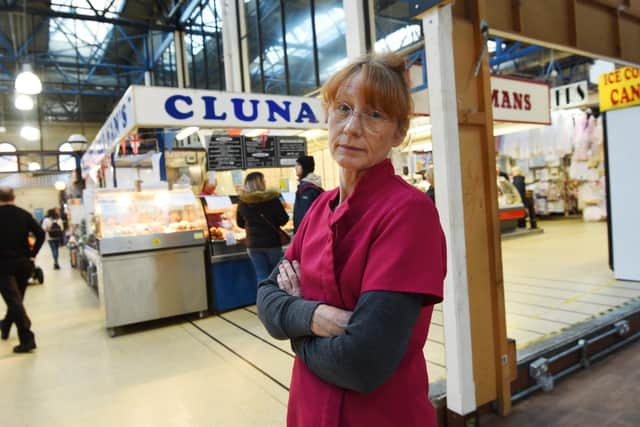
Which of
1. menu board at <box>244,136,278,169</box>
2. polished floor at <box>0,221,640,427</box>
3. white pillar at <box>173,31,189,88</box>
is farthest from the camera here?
white pillar at <box>173,31,189,88</box>

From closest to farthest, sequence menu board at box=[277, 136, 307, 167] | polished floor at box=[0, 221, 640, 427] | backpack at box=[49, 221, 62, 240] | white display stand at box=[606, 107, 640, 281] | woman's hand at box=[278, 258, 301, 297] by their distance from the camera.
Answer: woman's hand at box=[278, 258, 301, 297]
polished floor at box=[0, 221, 640, 427]
white display stand at box=[606, 107, 640, 281]
menu board at box=[277, 136, 307, 167]
backpack at box=[49, 221, 62, 240]

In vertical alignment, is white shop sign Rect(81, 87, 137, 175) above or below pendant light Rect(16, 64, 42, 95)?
below

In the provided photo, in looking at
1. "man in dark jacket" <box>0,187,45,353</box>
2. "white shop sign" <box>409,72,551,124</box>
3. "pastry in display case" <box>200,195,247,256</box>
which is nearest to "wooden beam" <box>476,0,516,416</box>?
"white shop sign" <box>409,72,551,124</box>

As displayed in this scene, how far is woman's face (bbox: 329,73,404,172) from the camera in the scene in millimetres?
1102

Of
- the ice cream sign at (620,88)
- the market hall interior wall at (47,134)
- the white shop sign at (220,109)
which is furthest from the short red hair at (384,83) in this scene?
the market hall interior wall at (47,134)

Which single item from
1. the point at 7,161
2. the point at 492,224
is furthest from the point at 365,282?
the point at 7,161

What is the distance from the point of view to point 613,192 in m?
5.53

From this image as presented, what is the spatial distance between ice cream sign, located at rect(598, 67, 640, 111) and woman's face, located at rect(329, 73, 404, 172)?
530 centimetres

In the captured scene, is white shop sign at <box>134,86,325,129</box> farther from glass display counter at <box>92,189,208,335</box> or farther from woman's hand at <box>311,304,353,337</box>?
woman's hand at <box>311,304,353,337</box>

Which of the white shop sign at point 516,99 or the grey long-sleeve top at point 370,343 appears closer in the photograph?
the grey long-sleeve top at point 370,343

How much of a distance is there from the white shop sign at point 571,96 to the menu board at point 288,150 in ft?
17.1

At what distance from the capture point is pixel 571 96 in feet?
27.2

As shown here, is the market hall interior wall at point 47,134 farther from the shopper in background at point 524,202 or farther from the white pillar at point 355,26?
the white pillar at point 355,26

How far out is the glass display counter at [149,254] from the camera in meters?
5.00
